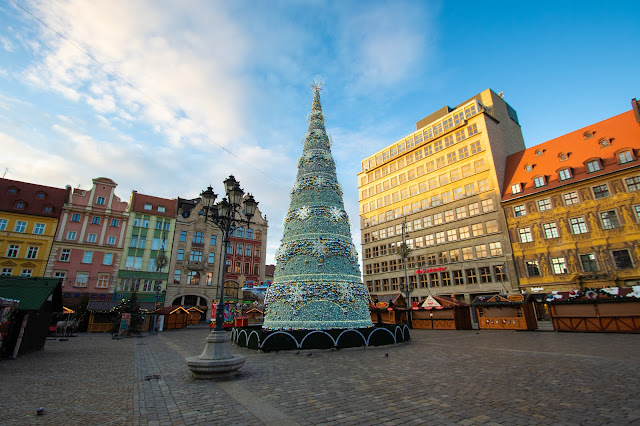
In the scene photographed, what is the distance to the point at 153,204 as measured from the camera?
41.8 m

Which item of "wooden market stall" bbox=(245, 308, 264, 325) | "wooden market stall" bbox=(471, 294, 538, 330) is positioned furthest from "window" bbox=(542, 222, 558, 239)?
"wooden market stall" bbox=(245, 308, 264, 325)

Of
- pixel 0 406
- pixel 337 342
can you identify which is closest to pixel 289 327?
pixel 337 342

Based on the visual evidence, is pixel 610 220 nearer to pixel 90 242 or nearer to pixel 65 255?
pixel 90 242

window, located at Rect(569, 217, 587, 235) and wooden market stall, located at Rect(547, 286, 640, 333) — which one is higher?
Answer: window, located at Rect(569, 217, 587, 235)

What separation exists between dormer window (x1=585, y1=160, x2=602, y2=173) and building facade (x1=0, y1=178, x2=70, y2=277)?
56544 millimetres

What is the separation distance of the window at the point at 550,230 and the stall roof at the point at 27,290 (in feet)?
123

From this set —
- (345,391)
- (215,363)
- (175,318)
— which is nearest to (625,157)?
(345,391)

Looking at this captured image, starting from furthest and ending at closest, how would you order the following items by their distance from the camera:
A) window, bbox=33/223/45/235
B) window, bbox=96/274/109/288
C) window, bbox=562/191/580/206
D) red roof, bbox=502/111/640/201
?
1. window, bbox=96/274/109/288
2. window, bbox=33/223/45/235
3. window, bbox=562/191/580/206
4. red roof, bbox=502/111/640/201

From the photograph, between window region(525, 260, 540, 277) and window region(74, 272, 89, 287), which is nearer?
window region(525, 260, 540, 277)

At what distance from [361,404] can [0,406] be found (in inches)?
258

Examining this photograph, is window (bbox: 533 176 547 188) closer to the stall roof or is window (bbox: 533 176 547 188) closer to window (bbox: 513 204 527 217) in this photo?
window (bbox: 513 204 527 217)

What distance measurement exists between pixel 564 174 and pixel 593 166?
220 cm

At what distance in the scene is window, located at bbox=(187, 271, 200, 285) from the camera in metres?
40.3

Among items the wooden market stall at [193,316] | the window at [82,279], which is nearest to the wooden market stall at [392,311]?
the wooden market stall at [193,316]
